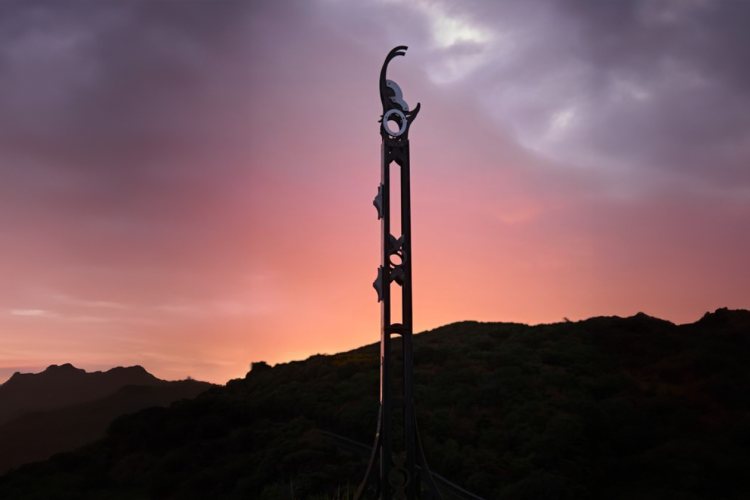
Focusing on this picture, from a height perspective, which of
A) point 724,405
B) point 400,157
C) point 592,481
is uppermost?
point 400,157

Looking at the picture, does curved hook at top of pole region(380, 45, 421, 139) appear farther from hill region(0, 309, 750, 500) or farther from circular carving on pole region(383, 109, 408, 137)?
hill region(0, 309, 750, 500)

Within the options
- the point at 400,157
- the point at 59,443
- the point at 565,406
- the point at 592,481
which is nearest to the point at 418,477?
the point at 400,157

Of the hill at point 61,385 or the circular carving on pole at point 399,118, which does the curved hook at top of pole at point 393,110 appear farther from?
the hill at point 61,385

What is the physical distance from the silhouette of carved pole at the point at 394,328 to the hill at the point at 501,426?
8.71 metres

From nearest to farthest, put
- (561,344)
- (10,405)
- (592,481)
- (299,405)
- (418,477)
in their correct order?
(418,477), (592,481), (299,405), (561,344), (10,405)

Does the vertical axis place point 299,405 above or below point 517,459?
above

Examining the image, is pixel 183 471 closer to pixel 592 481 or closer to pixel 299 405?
pixel 299 405

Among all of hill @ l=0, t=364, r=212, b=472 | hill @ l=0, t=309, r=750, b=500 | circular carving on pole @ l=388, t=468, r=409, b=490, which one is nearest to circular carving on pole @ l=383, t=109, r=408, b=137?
circular carving on pole @ l=388, t=468, r=409, b=490

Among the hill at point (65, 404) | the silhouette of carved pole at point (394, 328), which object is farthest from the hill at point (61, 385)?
the silhouette of carved pole at point (394, 328)

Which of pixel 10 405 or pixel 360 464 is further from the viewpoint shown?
pixel 10 405

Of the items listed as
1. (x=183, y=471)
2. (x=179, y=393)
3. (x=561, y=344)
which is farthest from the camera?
(x=179, y=393)

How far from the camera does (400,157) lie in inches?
513

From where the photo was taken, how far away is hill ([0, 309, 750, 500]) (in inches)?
876

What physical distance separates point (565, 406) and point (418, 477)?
16790 mm
